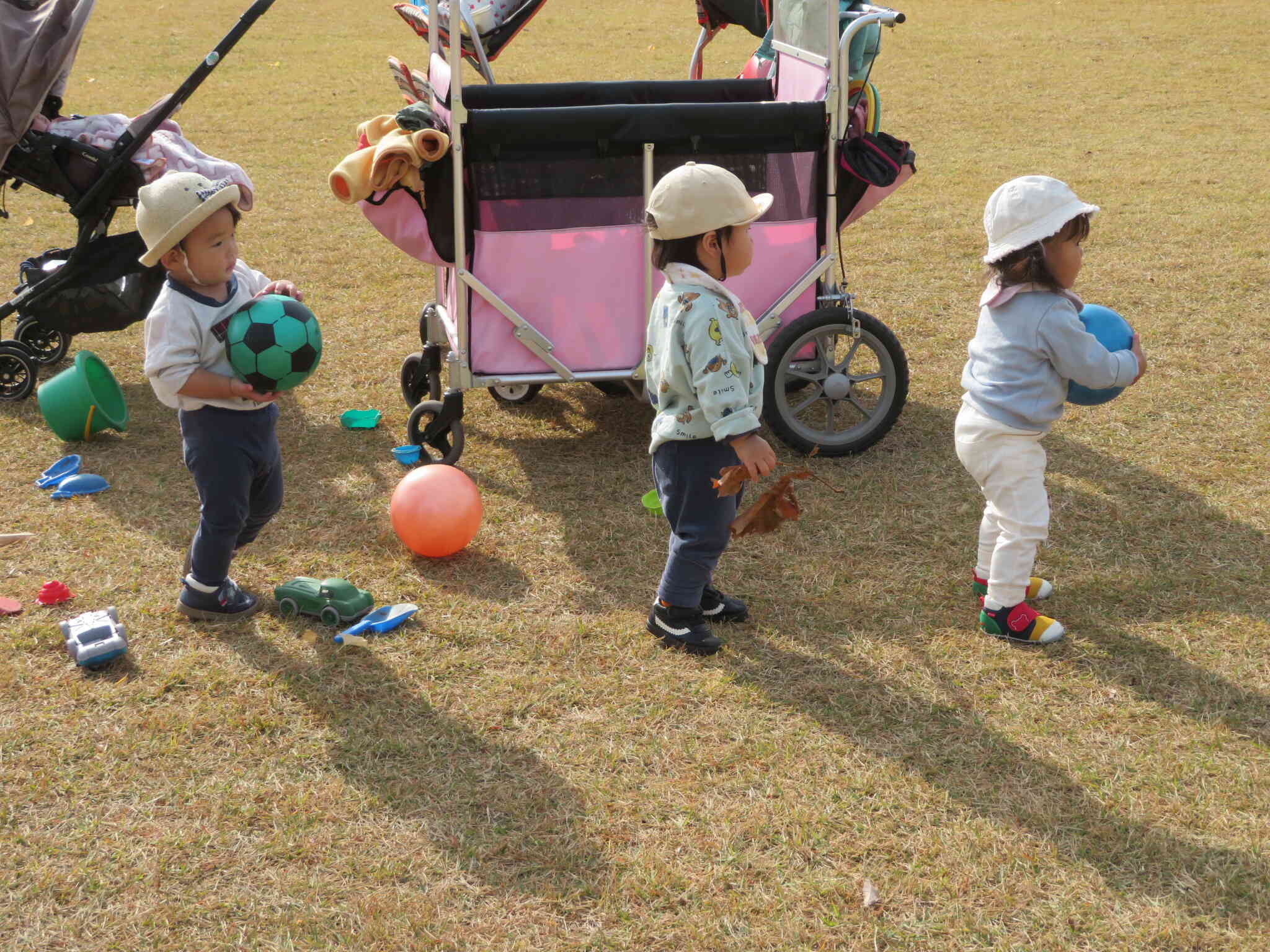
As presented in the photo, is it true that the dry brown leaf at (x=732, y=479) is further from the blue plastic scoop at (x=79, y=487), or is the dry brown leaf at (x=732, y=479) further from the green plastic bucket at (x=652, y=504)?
the blue plastic scoop at (x=79, y=487)

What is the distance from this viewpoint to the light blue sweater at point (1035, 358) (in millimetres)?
3500

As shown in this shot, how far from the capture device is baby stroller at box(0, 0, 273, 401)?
5.44m

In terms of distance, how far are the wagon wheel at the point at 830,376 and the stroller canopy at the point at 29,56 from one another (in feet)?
11.1

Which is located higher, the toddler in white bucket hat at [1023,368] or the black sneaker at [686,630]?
the toddler in white bucket hat at [1023,368]

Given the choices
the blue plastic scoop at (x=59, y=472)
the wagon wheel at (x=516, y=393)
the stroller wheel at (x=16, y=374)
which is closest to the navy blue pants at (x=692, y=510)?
the wagon wheel at (x=516, y=393)

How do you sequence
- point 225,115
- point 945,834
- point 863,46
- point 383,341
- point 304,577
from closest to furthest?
point 945,834 → point 304,577 → point 863,46 → point 383,341 → point 225,115

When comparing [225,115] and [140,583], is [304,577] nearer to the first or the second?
[140,583]

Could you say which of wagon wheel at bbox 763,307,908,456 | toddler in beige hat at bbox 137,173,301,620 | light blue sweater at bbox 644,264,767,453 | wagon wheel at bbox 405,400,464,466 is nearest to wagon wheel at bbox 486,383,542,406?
wagon wheel at bbox 405,400,464,466

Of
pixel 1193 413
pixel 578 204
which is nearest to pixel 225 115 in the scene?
pixel 578 204

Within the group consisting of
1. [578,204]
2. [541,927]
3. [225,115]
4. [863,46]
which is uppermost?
[863,46]

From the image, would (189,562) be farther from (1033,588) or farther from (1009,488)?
(1033,588)

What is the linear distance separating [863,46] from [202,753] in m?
3.80

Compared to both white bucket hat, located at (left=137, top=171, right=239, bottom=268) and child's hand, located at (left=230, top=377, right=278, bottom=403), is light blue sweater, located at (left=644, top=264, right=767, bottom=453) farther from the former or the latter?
white bucket hat, located at (left=137, top=171, right=239, bottom=268)

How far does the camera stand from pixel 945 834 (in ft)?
9.73
